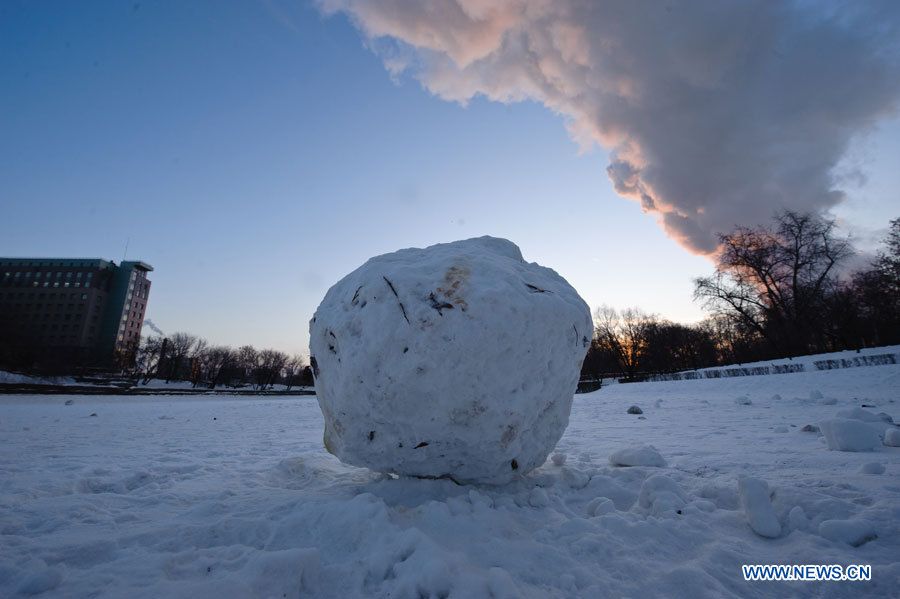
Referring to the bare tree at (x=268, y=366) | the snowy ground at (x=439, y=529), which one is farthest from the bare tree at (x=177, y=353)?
the snowy ground at (x=439, y=529)

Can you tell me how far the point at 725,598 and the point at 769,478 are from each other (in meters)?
2.15

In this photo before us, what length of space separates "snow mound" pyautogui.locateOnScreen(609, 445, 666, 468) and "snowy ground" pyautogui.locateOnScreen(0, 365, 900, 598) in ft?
0.14

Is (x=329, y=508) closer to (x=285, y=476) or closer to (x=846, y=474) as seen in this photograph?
(x=285, y=476)

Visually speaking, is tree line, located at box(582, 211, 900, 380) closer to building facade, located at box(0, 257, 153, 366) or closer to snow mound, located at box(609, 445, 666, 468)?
snow mound, located at box(609, 445, 666, 468)

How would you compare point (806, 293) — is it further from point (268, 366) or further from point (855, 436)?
point (268, 366)

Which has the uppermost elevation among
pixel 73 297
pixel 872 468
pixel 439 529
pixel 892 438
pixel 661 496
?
pixel 73 297

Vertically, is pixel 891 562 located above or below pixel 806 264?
below

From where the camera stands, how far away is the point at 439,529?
2.62 m

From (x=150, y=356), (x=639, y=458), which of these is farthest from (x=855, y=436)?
(x=150, y=356)

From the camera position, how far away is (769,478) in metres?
3.44

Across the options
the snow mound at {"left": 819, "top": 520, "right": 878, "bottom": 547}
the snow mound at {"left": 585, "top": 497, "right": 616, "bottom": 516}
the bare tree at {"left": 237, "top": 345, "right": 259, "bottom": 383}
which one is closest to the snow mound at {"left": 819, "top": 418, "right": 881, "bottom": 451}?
the snow mound at {"left": 819, "top": 520, "right": 878, "bottom": 547}

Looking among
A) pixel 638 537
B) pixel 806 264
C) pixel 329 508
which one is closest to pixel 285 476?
pixel 329 508

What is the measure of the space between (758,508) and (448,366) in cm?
230

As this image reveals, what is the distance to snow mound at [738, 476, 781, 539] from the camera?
96.9 inches
